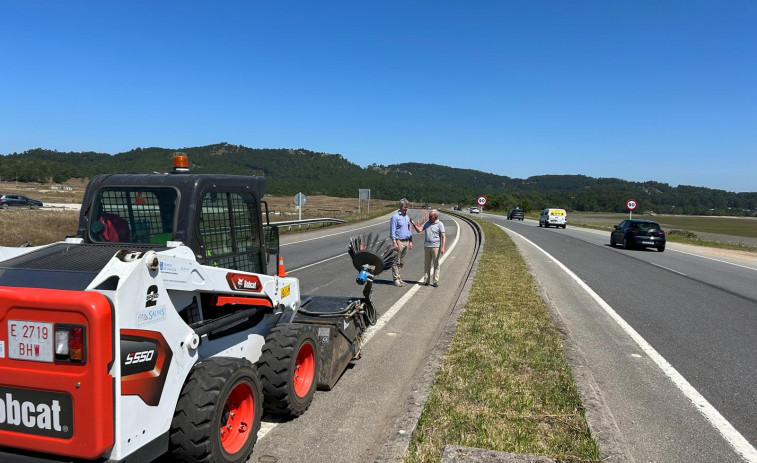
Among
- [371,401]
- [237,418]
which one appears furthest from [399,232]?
[237,418]

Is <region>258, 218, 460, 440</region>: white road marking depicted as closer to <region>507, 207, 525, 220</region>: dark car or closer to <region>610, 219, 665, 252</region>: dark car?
<region>610, 219, 665, 252</region>: dark car

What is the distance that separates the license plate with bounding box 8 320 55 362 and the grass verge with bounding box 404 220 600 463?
2430 millimetres

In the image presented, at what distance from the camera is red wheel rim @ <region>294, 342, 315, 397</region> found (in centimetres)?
469

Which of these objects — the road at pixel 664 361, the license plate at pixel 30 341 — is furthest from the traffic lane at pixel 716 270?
the license plate at pixel 30 341

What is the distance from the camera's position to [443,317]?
8828 mm

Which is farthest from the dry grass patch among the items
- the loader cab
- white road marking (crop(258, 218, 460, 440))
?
the loader cab

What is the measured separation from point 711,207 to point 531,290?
207m

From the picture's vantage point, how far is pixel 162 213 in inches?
152

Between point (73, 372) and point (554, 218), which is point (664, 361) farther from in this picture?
point (554, 218)

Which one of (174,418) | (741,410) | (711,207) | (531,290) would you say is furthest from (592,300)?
(711,207)

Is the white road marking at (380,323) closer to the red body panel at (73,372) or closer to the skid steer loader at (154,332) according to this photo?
the skid steer loader at (154,332)

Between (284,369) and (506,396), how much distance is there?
214 centimetres

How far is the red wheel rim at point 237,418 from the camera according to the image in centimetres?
355

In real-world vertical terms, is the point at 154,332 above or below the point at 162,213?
below
